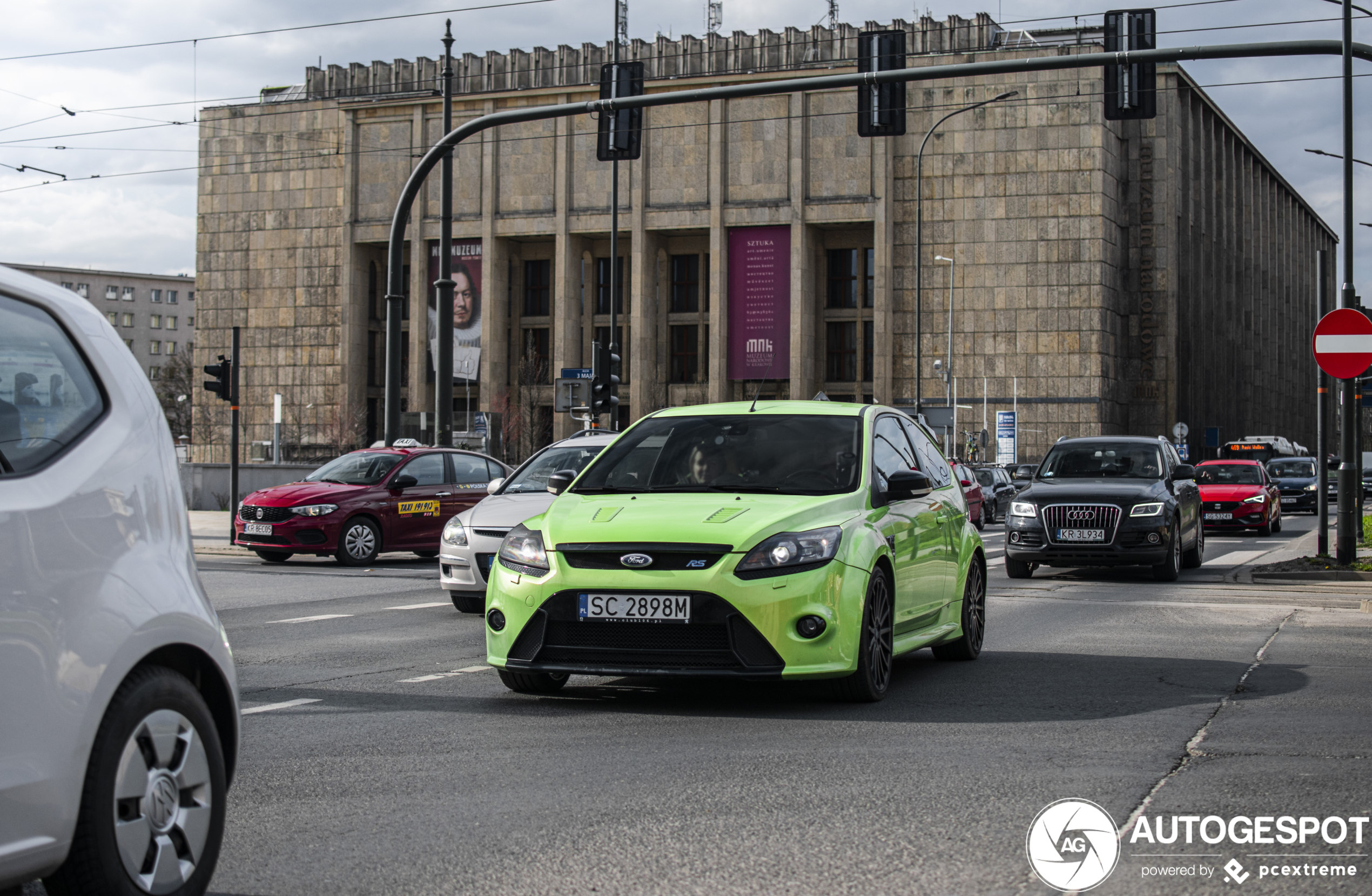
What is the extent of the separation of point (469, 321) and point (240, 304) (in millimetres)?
15516

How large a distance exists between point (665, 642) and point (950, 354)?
57.3m

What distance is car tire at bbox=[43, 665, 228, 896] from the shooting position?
3594 mm

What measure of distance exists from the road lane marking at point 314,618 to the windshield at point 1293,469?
125ft

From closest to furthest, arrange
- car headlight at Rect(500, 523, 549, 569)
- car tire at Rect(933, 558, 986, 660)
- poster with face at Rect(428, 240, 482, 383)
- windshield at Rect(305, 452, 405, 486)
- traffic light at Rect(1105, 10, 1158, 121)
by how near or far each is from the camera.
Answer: car headlight at Rect(500, 523, 549, 569) → car tire at Rect(933, 558, 986, 660) → traffic light at Rect(1105, 10, 1158, 121) → windshield at Rect(305, 452, 405, 486) → poster with face at Rect(428, 240, 482, 383)

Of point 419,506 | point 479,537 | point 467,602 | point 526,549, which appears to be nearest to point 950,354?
point 419,506

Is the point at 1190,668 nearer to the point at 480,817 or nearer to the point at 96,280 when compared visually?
the point at 480,817

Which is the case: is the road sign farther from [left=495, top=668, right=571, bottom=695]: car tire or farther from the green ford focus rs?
[left=495, top=668, right=571, bottom=695]: car tire

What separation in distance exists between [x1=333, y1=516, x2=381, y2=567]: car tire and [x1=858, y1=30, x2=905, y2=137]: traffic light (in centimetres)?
829

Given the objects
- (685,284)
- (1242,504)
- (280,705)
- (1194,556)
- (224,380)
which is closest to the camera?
(280,705)

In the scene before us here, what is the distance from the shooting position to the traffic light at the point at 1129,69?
57.7 ft

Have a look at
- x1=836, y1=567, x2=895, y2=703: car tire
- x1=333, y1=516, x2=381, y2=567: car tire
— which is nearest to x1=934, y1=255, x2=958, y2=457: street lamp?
x1=333, y1=516, x2=381, y2=567: car tire

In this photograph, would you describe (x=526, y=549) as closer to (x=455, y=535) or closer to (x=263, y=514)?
(x=455, y=535)

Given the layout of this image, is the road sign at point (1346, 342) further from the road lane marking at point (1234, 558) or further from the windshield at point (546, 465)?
the windshield at point (546, 465)

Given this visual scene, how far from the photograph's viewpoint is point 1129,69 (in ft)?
58.6
